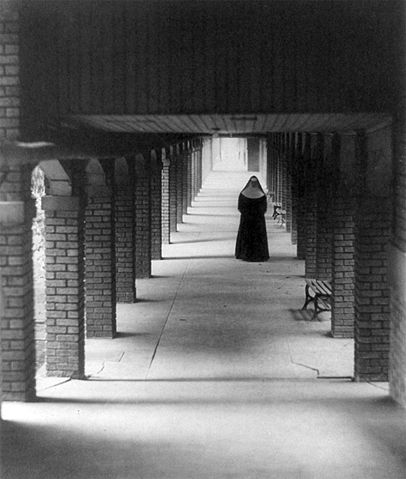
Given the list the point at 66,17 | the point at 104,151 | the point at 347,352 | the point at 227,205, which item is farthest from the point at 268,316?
the point at 227,205

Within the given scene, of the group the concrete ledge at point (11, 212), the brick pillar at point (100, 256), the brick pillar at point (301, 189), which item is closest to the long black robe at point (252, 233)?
the brick pillar at point (301, 189)

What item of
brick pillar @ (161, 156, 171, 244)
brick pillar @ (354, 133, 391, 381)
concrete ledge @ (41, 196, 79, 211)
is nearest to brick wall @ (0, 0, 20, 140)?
concrete ledge @ (41, 196, 79, 211)

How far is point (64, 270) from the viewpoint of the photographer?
8.54 m

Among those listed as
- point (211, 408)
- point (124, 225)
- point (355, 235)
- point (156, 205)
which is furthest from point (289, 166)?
point (211, 408)

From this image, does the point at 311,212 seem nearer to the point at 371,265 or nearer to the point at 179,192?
the point at 371,265

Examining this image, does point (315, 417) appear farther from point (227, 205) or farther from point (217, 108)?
point (227, 205)

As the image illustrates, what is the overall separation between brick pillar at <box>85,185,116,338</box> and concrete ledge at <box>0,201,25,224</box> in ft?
11.1

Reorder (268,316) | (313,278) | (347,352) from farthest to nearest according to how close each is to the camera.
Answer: (313,278), (268,316), (347,352)

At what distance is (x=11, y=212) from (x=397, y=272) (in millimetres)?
3286

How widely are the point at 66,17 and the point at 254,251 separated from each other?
11530mm

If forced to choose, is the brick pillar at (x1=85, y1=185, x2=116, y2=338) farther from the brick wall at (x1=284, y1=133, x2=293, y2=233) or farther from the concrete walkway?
the brick wall at (x1=284, y1=133, x2=293, y2=233)

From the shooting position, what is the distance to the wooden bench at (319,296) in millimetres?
12102

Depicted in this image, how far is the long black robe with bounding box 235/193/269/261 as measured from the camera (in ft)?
59.7

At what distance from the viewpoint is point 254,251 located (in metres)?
18.2
